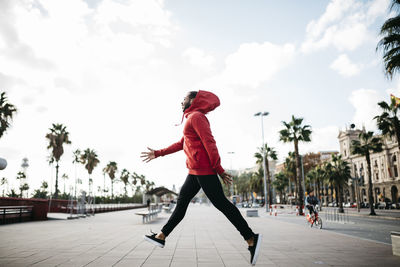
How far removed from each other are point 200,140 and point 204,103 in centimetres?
52

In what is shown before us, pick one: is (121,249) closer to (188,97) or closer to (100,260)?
(100,260)

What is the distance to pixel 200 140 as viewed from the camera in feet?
11.9

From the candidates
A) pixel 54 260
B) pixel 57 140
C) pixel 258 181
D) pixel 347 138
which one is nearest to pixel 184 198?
pixel 54 260

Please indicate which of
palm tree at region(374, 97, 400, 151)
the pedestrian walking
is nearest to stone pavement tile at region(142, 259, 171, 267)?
the pedestrian walking

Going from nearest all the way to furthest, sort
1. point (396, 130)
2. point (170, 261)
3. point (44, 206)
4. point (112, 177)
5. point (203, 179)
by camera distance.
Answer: point (203, 179)
point (170, 261)
point (44, 206)
point (396, 130)
point (112, 177)

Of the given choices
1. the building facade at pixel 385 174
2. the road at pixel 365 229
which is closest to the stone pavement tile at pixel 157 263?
the road at pixel 365 229

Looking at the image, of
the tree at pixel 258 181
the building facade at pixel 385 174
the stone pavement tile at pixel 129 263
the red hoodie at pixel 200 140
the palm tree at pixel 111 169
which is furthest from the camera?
the palm tree at pixel 111 169

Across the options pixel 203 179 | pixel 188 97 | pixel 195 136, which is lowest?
pixel 203 179

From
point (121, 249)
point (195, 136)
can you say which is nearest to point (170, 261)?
point (121, 249)

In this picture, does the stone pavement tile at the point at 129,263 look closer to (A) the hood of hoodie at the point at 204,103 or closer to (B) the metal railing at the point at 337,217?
(A) the hood of hoodie at the point at 204,103

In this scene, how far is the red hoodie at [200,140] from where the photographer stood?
344 centimetres

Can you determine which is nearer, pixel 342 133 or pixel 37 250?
pixel 37 250

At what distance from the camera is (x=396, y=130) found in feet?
73.0

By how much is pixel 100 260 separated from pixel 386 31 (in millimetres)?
14707
